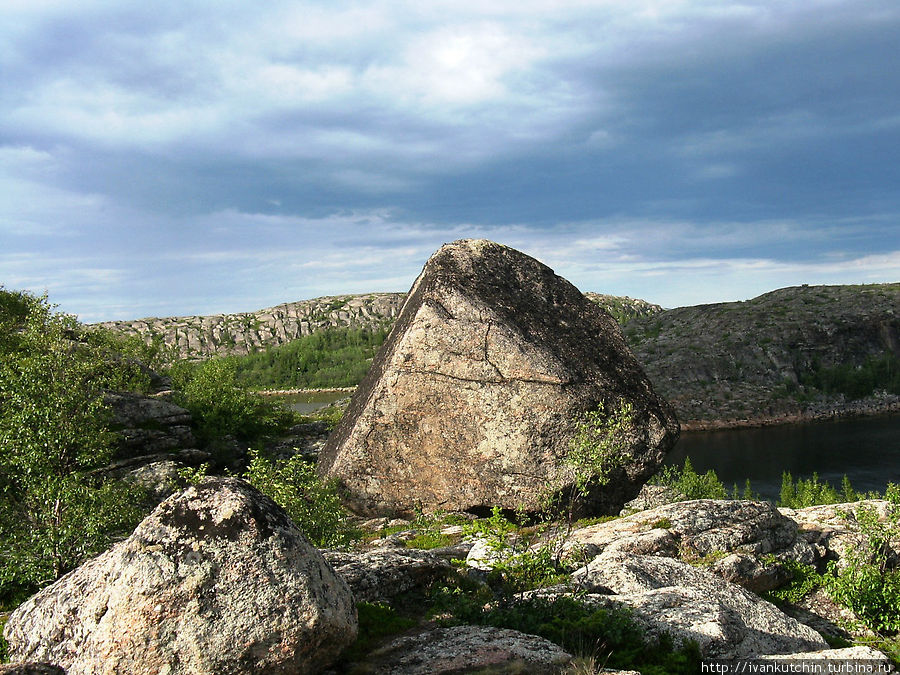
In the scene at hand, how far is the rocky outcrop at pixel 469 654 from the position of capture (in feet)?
25.2

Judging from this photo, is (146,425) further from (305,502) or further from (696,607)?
(696,607)

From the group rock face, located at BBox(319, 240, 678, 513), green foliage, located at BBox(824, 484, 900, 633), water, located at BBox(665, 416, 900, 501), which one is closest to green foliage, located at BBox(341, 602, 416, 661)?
rock face, located at BBox(319, 240, 678, 513)

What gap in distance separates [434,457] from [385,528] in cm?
324

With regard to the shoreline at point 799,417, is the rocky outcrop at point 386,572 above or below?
above

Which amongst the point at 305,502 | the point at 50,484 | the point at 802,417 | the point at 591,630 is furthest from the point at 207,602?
the point at 802,417

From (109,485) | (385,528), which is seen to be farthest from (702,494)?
(109,485)

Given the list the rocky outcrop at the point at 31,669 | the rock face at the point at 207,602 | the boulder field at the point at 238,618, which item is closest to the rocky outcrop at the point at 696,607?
the boulder field at the point at 238,618

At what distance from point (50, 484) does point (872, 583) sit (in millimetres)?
21137

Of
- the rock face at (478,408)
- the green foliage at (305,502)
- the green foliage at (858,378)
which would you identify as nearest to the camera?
the green foliage at (305,502)

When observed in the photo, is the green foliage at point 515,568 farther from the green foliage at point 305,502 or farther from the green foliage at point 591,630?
the green foliage at point 305,502

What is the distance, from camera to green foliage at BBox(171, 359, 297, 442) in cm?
3625

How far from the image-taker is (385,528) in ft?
74.4

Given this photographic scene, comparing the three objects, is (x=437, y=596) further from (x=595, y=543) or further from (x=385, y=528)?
(x=385, y=528)

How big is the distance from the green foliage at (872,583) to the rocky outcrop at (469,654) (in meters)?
11.8
